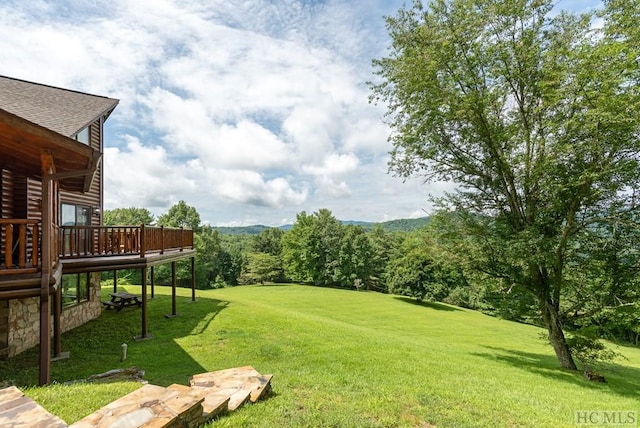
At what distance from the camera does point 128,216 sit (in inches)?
1864

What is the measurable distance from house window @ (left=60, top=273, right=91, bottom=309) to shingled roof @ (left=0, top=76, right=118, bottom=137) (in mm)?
4787

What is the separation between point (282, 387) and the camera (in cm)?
547

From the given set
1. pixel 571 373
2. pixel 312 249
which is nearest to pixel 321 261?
pixel 312 249

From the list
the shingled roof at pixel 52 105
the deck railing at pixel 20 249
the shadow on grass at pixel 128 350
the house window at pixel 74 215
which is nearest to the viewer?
the deck railing at pixel 20 249

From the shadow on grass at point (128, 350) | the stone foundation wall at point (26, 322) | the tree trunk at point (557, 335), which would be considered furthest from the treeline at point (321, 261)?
the stone foundation wall at point (26, 322)

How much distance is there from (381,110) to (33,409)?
Result: 40.2ft

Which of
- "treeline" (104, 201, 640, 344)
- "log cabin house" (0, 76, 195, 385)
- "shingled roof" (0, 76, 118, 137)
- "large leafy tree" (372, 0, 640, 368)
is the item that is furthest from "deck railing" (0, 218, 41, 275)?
"treeline" (104, 201, 640, 344)

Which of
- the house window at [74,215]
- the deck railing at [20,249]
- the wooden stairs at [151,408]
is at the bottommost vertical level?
the wooden stairs at [151,408]

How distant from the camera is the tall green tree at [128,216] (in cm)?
4725

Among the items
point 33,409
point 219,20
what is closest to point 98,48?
point 219,20

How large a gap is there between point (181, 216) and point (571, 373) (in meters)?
45.4

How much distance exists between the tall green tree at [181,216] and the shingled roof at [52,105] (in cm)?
3342

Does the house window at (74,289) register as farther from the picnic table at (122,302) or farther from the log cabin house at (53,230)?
the picnic table at (122,302)

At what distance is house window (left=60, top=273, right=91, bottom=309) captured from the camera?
407 inches
